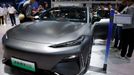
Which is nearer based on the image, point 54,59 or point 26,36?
point 54,59

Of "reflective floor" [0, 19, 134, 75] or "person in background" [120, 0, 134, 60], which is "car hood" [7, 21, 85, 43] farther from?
"person in background" [120, 0, 134, 60]

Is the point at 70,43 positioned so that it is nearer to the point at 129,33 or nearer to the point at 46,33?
the point at 46,33

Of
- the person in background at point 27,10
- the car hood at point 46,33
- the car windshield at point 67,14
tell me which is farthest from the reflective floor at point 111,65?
the person in background at point 27,10

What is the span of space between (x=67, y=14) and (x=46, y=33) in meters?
1.38

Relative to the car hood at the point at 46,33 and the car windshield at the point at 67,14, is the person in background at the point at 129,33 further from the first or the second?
the car hood at the point at 46,33

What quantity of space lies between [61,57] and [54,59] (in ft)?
0.34

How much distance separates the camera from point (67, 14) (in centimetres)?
459

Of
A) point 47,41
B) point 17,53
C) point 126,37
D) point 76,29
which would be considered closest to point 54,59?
point 47,41

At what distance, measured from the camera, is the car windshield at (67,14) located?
14.4 ft

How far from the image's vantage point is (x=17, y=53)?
3.10 meters

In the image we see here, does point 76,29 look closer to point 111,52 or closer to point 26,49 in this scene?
point 26,49

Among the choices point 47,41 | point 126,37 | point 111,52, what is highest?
point 47,41

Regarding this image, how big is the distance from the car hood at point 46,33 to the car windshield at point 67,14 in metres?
0.65

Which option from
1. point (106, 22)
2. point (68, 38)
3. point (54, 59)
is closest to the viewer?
point (54, 59)
